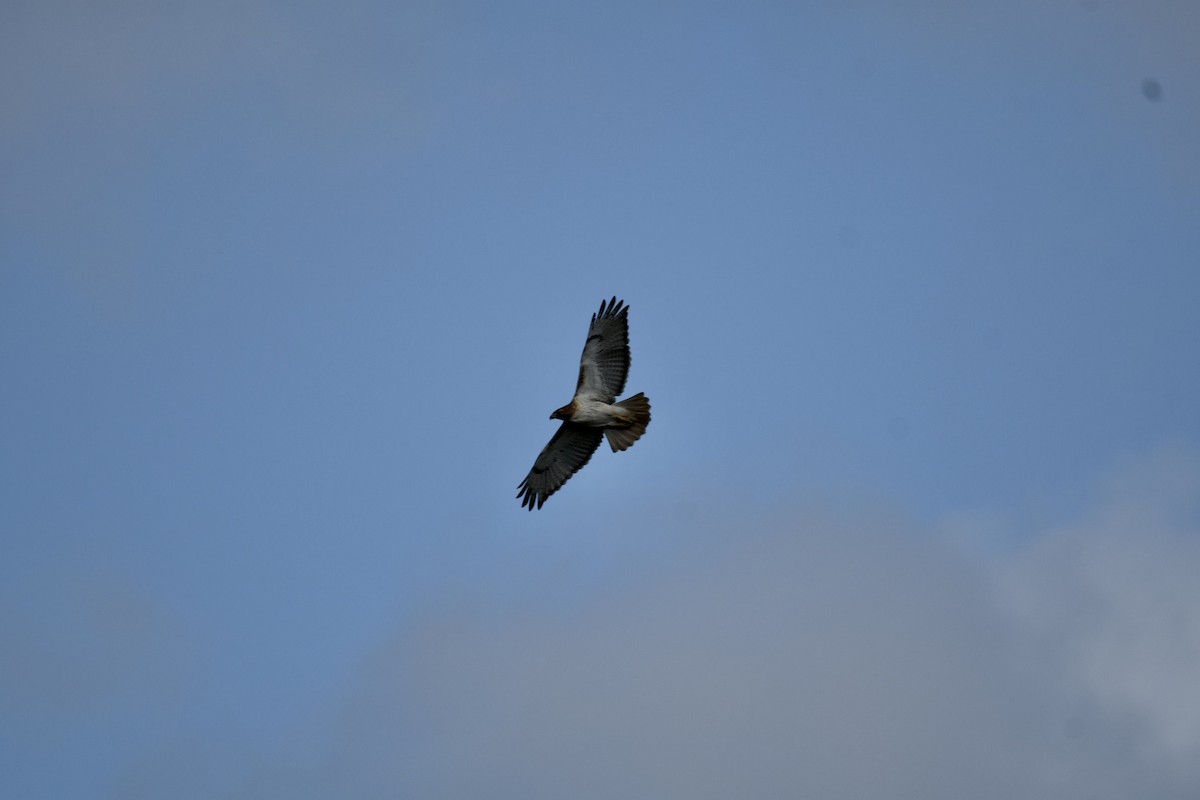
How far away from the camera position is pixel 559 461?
151 feet

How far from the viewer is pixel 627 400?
44.4m

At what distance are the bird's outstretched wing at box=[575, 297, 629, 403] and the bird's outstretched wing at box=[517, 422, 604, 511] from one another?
0.89 m

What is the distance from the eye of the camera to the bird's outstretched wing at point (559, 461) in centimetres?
4550

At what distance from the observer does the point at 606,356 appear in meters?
44.6

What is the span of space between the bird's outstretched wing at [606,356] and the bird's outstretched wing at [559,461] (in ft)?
2.91

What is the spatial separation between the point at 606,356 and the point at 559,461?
260 cm

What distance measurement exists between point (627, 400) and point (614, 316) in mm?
1595

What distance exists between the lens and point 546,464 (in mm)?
46188

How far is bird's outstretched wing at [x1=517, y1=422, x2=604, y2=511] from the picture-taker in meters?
45.5

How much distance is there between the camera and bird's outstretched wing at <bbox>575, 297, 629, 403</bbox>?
4453 cm

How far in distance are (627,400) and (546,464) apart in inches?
105

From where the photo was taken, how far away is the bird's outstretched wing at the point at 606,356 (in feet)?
146

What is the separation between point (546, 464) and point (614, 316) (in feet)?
11.4
